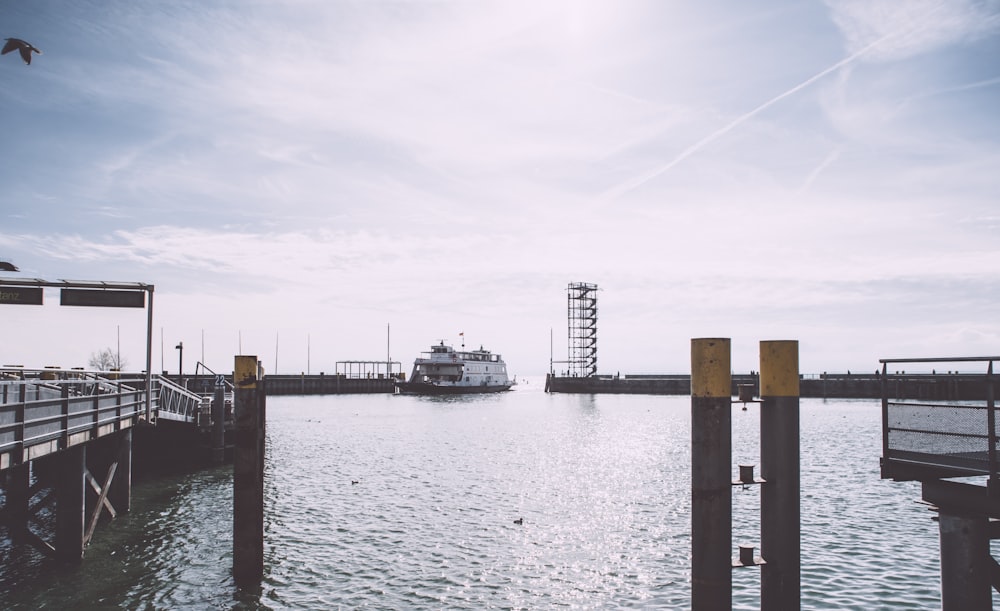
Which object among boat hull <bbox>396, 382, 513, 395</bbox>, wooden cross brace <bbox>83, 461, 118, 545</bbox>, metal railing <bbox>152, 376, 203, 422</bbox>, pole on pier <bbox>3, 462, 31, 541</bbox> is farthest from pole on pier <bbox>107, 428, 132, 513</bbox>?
boat hull <bbox>396, 382, 513, 395</bbox>

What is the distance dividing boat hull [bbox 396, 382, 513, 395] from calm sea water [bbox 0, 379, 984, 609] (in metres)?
71.7

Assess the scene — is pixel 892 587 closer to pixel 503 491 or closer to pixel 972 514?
pixel 972 514

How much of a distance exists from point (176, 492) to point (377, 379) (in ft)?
332

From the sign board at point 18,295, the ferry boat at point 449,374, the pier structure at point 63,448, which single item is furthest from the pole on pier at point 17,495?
the ferry boat at point 449,374

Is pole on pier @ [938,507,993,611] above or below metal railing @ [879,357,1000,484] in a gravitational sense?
below

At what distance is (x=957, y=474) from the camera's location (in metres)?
7.25

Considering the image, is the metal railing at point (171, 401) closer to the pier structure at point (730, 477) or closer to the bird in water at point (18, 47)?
the bird in water at point (18, 47)

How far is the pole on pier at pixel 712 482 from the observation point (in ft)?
22.9

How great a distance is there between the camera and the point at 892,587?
47.3ft

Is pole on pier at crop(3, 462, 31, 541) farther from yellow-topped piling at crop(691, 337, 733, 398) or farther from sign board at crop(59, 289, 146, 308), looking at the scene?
yellow-topped piling at crop(691, 337, 733, 398)

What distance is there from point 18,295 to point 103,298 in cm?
173

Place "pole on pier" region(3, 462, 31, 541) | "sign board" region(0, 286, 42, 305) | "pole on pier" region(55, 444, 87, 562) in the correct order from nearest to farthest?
1. "pole on pier" region(55, 444, 87, 562)
2. "pole on pier" region(3, 462, 31, 541)
3. "sign board" region(0, 286, 42, 305)

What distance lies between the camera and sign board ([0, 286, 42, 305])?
52.6 feet

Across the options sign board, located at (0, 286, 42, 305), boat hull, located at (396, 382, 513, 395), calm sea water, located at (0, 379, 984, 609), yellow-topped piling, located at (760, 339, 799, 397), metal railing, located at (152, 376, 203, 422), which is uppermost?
sign board, located at (0, 286, 42, 305)
